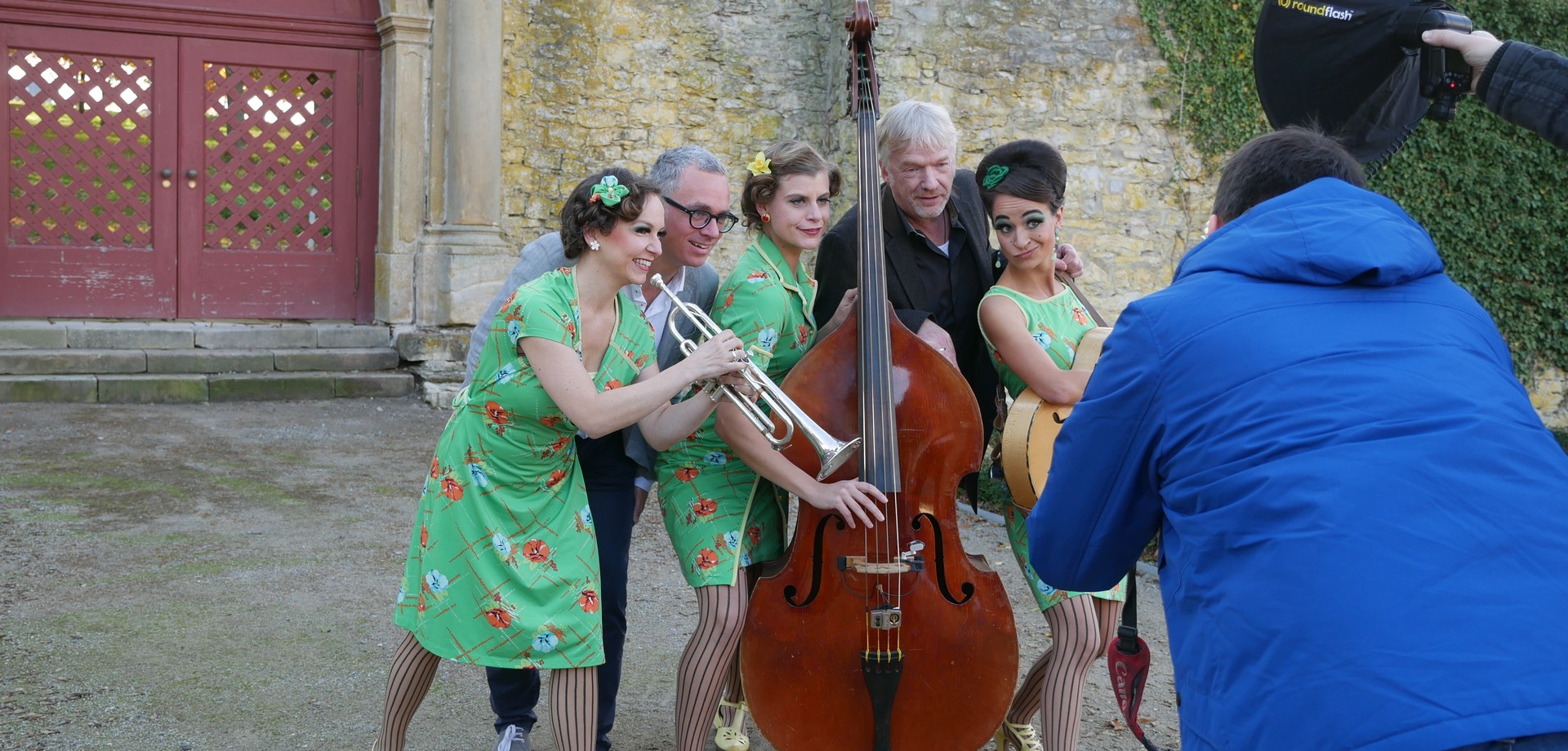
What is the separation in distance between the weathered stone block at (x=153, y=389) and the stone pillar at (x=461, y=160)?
5.73 ft

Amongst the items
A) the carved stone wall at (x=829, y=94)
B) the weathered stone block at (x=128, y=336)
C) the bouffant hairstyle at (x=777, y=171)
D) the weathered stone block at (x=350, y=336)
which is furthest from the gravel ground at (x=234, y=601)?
the carved stone wall at (x=829, y=94)

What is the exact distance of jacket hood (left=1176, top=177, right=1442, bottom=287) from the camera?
1.80 m

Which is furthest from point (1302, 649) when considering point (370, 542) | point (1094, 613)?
point (370, 542)

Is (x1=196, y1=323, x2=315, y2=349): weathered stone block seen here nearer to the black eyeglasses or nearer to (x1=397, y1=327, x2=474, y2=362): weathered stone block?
(x1=397, y1=327, x2=474, y2=362): weathered stone block

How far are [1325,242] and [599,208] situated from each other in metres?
1.69

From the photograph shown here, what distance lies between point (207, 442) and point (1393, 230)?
287 inches

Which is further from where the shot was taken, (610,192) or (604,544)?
(604,544)

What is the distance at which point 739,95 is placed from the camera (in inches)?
441

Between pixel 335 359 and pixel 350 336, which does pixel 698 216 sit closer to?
pixel 335 359

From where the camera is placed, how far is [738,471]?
3.39 meters

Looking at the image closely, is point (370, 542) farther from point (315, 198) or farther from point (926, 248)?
point (315, 198)

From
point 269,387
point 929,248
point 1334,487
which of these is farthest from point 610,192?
point 269,387

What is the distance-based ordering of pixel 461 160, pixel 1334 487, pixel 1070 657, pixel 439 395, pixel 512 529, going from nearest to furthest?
1. pixel 1334 487
2. pixel 512 529
3. pixel 1070 657
4. pixel 439 395
5. pixel 461 160

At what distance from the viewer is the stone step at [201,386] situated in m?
8.57
